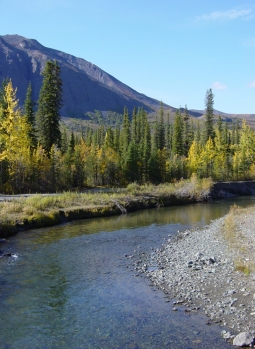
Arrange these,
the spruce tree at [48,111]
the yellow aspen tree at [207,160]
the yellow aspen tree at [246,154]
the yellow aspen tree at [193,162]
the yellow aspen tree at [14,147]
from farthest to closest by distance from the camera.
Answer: the yellow aspen tree at [246,154] < the yellow aspen tree at [207,160] < the yellow aspen tree at [193,162] < the spruce tree at [48,111] < the yellow aspen tree at [14,147]

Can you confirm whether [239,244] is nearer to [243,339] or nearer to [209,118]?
[243,339]

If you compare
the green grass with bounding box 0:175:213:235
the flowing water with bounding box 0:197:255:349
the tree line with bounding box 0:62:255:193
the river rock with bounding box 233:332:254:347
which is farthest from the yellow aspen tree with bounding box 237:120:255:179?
the river rock with bounding box 233:332:254:347

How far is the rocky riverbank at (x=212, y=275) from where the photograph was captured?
34.5ft

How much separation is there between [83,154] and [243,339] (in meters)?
57.5

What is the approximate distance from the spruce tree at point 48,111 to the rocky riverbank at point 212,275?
34456mm

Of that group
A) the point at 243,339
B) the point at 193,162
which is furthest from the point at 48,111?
the point at 243,339

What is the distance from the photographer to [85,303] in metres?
12.0

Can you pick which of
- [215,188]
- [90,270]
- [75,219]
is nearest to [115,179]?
[215,188]

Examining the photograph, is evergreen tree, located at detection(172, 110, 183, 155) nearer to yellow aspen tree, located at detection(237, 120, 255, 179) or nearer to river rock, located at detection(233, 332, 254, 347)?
yellow aspen tree, located at detection(237, 120, 255, 179)

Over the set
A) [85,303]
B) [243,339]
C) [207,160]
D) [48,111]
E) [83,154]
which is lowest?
[85,303]

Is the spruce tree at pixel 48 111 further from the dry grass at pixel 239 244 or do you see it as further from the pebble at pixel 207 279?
the pebble at pixel 207 279

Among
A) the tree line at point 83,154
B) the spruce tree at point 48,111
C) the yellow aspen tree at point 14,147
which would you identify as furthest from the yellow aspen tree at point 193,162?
the yellow aspen tree at point 14,147

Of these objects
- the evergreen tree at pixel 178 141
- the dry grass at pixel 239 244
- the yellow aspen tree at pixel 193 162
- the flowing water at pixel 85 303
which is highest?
the evergreen tree at pixel 178 141

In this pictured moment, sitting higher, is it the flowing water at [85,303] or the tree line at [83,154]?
the tree line at [83,154]
